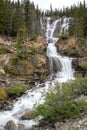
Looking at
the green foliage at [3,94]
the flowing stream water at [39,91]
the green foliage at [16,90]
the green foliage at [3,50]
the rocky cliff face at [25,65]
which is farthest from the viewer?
the green foliage at [3,50]

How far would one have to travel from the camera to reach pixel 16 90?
46969 mm

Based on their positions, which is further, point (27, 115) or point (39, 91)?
point (39, 91)

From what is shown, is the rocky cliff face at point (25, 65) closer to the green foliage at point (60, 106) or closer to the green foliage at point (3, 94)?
the green foliage at point (3, 94)

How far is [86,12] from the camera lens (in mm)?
83688

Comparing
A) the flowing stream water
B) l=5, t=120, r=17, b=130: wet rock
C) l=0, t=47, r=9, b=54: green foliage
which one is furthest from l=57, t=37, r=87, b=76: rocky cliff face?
l=5, t=120, r=17, b=130: wet rock

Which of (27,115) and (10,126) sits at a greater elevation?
(27,115)

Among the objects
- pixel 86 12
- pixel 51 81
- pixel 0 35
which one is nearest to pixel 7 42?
pixel 0 35

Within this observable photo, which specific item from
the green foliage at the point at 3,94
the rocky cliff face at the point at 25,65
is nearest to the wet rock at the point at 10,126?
the green foliage at the point at 3,94

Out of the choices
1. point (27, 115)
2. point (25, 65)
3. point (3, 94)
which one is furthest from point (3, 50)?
point (27, 115)

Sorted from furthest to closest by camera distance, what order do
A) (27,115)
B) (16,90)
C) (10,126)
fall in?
(16,90) < (27,115) < (10,126)

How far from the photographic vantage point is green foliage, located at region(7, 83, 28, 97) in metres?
46.6

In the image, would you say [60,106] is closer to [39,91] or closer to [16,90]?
[39,91]

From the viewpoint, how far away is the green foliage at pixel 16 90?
46594mm

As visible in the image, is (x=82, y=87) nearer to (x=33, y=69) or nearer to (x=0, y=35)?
(x=33, y=69)
